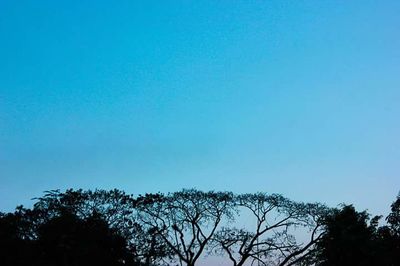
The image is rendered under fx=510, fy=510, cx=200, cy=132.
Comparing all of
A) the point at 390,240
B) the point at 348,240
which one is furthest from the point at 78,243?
the point at 390,240

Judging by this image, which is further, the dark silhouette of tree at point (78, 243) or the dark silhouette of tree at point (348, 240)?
the dark silhouette of tree at point (78, 243)

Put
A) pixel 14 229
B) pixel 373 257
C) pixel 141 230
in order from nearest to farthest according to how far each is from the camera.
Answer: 1. pixel 373 257
2. pixel 14 229
3. pixel 141 230

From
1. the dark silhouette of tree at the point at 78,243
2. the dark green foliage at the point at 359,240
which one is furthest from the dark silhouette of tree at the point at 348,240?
the dark silhouette of tree at the point at 78,243

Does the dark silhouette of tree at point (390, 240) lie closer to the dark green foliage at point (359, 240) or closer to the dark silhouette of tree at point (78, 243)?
the dark green foliage at point (359, 240)

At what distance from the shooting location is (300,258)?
108ft

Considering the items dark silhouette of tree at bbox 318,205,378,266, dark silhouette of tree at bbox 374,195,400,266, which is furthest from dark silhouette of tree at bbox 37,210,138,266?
dark silhouette of tree at bbox 374,195,400,266

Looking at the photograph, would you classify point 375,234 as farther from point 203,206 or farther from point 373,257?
point 203,206

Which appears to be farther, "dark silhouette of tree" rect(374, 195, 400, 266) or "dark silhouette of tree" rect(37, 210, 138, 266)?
"dark silhouette of tree" rect(37, 210, 138, 266)

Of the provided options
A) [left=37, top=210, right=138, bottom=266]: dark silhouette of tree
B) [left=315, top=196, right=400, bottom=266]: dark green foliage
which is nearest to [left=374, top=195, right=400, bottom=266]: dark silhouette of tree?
[left=315, top=196, right=400, bottom=266]: dark green foliage

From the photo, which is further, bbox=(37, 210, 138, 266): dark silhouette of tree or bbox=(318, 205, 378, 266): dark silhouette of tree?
bbox=(37, 210, 138, 266): dark silhouette of tree

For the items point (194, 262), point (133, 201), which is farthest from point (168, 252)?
point (133, 201)

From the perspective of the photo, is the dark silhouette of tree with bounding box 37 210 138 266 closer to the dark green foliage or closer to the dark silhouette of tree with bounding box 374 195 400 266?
the dark green foliage

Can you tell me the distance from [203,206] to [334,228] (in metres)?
12.7

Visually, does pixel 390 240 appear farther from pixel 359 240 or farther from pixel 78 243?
pixel 78 243
